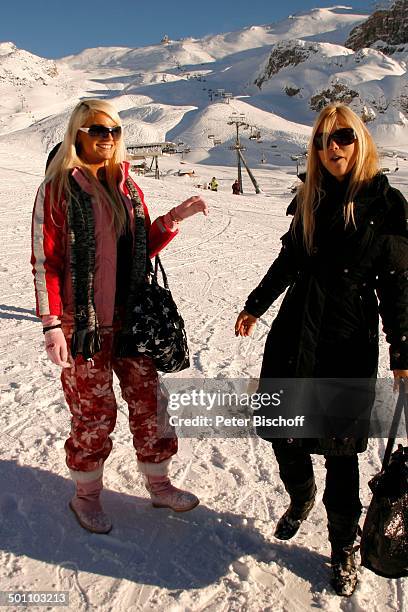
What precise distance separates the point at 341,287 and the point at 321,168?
0.51m

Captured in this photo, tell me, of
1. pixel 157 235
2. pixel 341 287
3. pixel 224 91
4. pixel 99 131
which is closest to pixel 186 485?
pixel 157 235

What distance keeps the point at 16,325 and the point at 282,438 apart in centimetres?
411

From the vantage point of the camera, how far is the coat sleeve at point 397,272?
6.45 feet

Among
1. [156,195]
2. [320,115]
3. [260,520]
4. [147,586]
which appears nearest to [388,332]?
[320,115]

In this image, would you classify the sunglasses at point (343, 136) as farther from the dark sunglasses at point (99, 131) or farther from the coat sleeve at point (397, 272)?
the dark sunglasses at point (99, 131)

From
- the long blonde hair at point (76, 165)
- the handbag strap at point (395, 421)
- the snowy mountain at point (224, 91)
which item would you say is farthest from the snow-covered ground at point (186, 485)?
the snowy mountain at point (224, 91)

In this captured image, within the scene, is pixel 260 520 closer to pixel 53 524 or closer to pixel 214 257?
pixel 53 524

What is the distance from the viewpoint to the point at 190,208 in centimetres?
240

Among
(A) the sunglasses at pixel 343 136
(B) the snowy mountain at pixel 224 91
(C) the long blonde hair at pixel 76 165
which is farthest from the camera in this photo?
(B) the snowy mountain at pixel 224 91

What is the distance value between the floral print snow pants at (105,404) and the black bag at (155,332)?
0.09 m

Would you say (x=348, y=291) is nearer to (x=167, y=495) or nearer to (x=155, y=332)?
(x=155, y=332)

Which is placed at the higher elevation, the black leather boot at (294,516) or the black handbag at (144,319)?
the black handbag at (144,319)

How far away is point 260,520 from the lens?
2646 millimetres

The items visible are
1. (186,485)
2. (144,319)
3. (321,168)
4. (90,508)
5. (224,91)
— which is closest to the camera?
(321,168)
